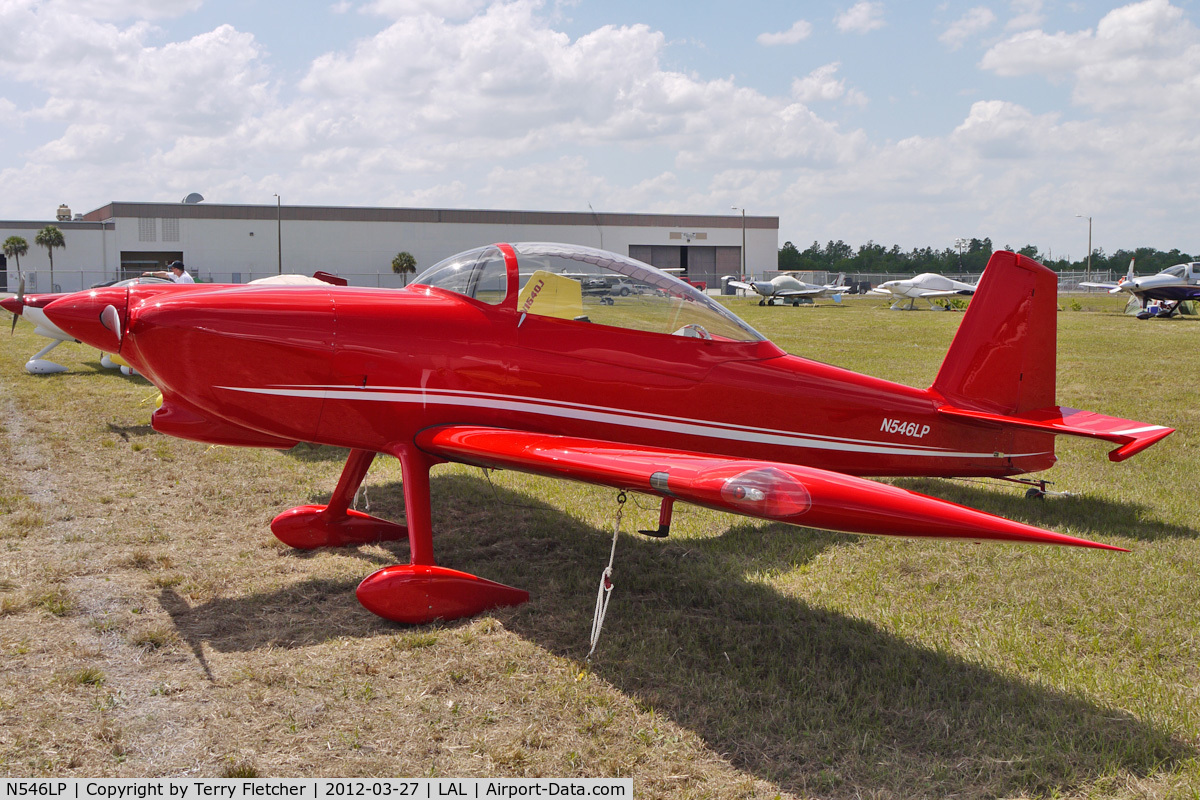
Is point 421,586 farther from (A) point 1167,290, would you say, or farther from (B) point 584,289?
(A) point 1167,290

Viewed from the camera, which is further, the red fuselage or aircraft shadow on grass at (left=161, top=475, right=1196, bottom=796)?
the red fuselage

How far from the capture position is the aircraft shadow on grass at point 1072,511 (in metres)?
6.29

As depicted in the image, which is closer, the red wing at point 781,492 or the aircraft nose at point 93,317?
the red wing at point 781,492

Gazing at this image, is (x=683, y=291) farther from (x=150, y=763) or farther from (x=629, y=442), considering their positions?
(x=150, y=763)

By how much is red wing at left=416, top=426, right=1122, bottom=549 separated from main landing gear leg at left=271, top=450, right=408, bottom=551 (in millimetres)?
2158

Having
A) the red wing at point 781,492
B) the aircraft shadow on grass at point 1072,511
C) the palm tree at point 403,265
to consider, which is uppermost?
the palm tree at point 403,265

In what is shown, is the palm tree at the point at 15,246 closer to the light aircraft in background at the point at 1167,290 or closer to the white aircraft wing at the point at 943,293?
the white aircraft wing at the point at 943,293

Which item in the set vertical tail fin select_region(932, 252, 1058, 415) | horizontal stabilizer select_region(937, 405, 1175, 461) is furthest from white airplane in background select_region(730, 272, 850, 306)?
horizontal stabilizer select_region(937, 405, 1175, 461)

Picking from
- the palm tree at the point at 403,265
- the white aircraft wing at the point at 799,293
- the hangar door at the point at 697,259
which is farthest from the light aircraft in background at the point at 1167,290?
the palm tree at the point at 403,265

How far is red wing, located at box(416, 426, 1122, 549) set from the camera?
3.21m

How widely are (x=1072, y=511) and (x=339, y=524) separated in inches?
229

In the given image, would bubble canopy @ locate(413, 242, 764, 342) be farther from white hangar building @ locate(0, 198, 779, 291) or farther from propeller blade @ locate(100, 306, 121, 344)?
white hangar building @ locate(0, 198, 779, 291)

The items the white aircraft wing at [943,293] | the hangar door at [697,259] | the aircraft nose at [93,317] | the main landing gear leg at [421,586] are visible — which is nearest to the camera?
the main landing gear leg at [421,586]

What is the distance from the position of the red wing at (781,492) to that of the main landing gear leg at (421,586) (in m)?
0.78
